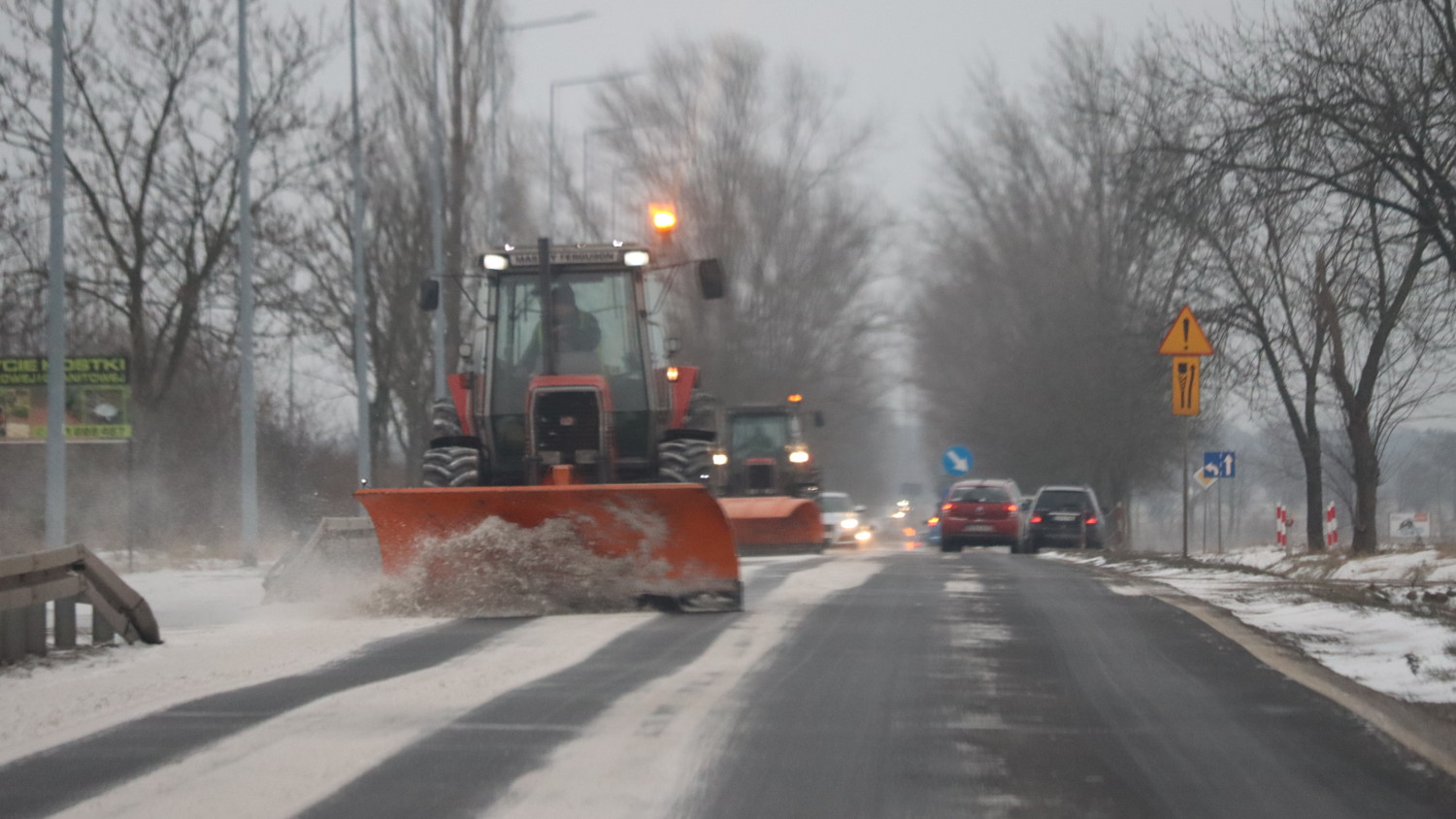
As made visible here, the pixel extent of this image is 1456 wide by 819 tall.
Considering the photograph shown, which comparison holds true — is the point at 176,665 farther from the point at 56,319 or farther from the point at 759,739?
the point at 56,319

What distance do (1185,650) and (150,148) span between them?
20256 millimetres

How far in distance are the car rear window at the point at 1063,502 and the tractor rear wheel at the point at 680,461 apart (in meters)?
18.0

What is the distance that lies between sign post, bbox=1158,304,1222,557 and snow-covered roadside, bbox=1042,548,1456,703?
1933 millimetres

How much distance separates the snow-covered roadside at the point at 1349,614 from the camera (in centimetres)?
768

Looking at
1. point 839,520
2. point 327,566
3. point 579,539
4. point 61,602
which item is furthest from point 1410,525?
point 61,602

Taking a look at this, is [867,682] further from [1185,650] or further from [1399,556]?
[1399,556]

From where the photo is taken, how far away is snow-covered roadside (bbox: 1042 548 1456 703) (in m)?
7.68

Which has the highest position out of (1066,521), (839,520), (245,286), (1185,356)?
(245,286)

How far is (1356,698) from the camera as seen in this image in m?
7.03

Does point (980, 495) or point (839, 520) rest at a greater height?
point (980, 495)

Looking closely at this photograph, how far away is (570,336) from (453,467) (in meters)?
1.58

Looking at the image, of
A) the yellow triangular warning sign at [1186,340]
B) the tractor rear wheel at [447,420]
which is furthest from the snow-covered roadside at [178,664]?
the yellow triangular warning sign at [1186,340]

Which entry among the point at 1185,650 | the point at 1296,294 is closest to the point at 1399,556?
the point at 1296,294

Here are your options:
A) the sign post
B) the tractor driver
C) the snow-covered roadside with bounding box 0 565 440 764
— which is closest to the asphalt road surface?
the snow-covered roadside with bounding box 0 565 440 764
